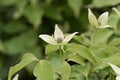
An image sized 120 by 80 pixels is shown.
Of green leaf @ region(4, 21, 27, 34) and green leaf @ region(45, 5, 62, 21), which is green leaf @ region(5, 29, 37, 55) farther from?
green leaf @ region(45, 5, 62, 21)

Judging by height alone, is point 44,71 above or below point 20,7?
above

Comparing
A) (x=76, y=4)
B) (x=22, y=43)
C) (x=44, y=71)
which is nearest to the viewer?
(x=44, y=71)

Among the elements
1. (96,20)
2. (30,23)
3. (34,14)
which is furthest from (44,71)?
(30,23)

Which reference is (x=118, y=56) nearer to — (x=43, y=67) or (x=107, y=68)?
(x=107, y=68)

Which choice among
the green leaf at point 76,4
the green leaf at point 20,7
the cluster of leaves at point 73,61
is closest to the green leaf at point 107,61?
the cluster of leaves at point 73,61

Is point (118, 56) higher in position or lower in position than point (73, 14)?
higher

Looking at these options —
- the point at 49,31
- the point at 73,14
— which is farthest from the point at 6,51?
the point at 73,14

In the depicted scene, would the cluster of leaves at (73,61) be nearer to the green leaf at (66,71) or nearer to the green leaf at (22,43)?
the green leaf at (66,71)

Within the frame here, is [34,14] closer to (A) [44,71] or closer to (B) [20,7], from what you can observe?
(B) [20,7]
